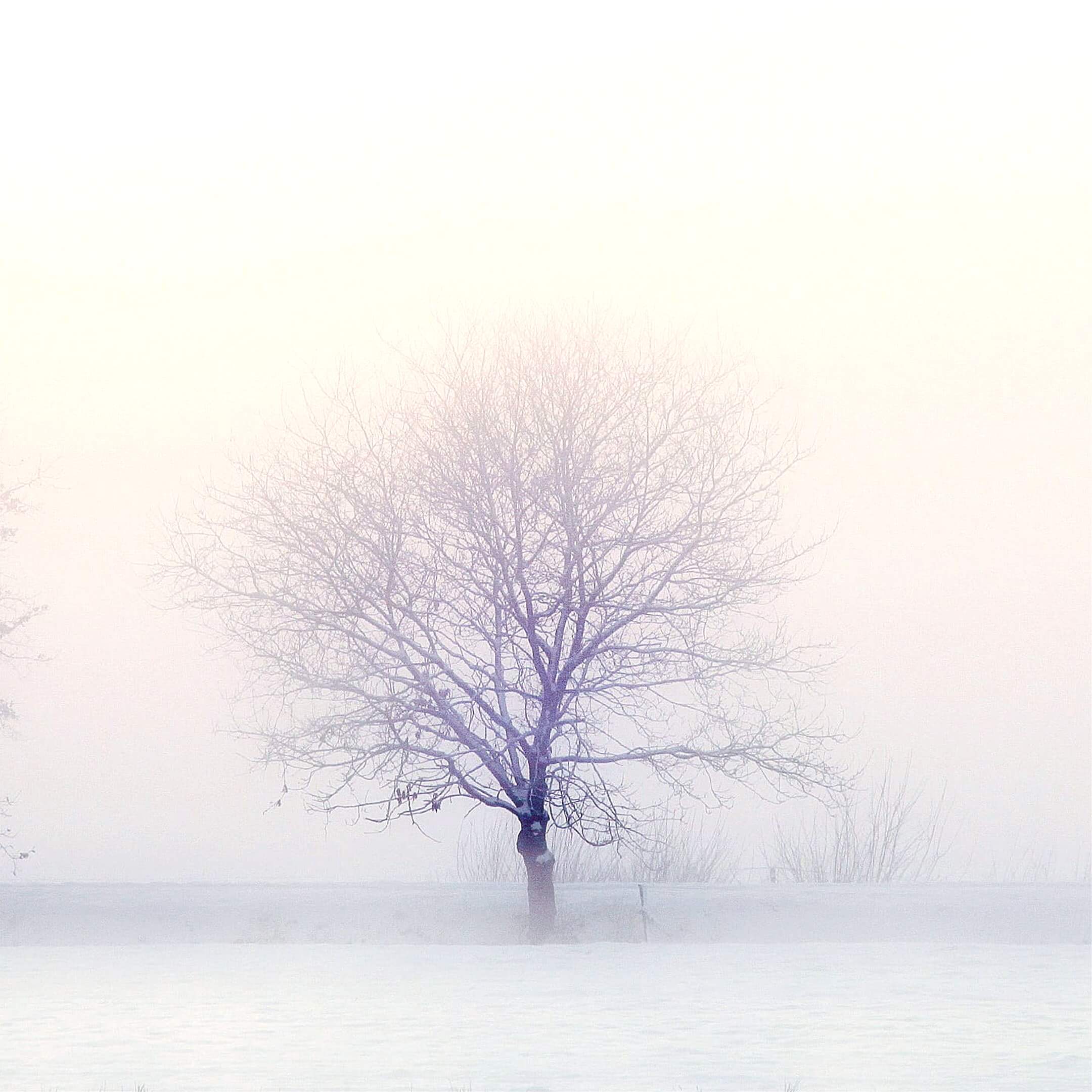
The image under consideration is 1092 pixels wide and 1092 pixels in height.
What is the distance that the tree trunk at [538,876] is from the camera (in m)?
16.1

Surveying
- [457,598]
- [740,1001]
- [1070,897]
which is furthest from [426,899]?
[1070,897]

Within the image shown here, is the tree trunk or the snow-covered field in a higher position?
the tree trunk

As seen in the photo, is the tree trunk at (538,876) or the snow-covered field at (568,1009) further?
the tree trunk at (538,876)

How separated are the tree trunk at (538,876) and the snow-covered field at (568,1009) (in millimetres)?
536

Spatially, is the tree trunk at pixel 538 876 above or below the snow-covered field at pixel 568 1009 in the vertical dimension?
above

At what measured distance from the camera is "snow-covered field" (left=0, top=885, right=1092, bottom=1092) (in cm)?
852

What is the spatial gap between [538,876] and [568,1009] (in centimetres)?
465

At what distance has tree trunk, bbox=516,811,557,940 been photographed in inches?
634

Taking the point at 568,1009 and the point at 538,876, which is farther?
the point at 538,876

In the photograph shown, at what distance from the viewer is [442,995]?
40.2ft

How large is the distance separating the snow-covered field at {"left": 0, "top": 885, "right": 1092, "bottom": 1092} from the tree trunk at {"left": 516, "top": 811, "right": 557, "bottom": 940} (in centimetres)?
54

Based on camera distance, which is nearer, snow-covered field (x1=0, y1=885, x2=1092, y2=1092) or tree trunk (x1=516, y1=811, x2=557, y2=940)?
snow-covered field (x1=0, y1=885, x2=1092, y2=1092)

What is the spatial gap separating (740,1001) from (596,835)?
16.2ft

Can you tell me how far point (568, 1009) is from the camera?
11461mm
